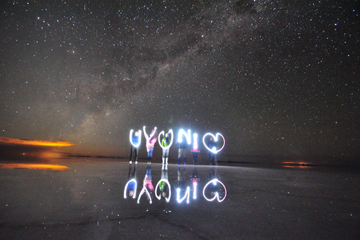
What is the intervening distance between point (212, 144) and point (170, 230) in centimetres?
954

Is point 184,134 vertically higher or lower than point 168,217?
higher

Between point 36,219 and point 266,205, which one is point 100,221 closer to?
point 36,219

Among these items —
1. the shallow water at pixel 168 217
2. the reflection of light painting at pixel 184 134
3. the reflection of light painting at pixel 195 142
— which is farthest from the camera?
the reflection of light painting at pixel 195 142

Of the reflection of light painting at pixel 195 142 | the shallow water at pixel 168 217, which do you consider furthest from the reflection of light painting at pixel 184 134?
the shallow water at pixel 168 217

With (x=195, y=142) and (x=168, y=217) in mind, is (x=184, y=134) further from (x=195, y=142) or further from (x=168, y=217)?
(x=168, y=217)

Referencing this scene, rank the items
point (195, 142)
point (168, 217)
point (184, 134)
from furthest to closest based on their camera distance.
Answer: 1. point (195, 142)
2. point (184, 134)
3. point (168, 217)

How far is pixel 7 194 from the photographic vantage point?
2643 millimetres

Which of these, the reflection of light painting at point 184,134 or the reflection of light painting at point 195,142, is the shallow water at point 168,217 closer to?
the reflection of light painting at point 184,134

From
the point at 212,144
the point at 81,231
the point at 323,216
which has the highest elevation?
the point at 212,144

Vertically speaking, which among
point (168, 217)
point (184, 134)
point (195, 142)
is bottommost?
point (168, 217)

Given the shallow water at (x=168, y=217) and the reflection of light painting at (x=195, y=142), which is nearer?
the shallow water at (x=168, y=217)

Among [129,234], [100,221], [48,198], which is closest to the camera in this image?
[129,234]

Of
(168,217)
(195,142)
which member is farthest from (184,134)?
(168,217)

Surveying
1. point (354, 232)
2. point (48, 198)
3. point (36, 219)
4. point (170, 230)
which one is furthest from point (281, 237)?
point (48, 198)
